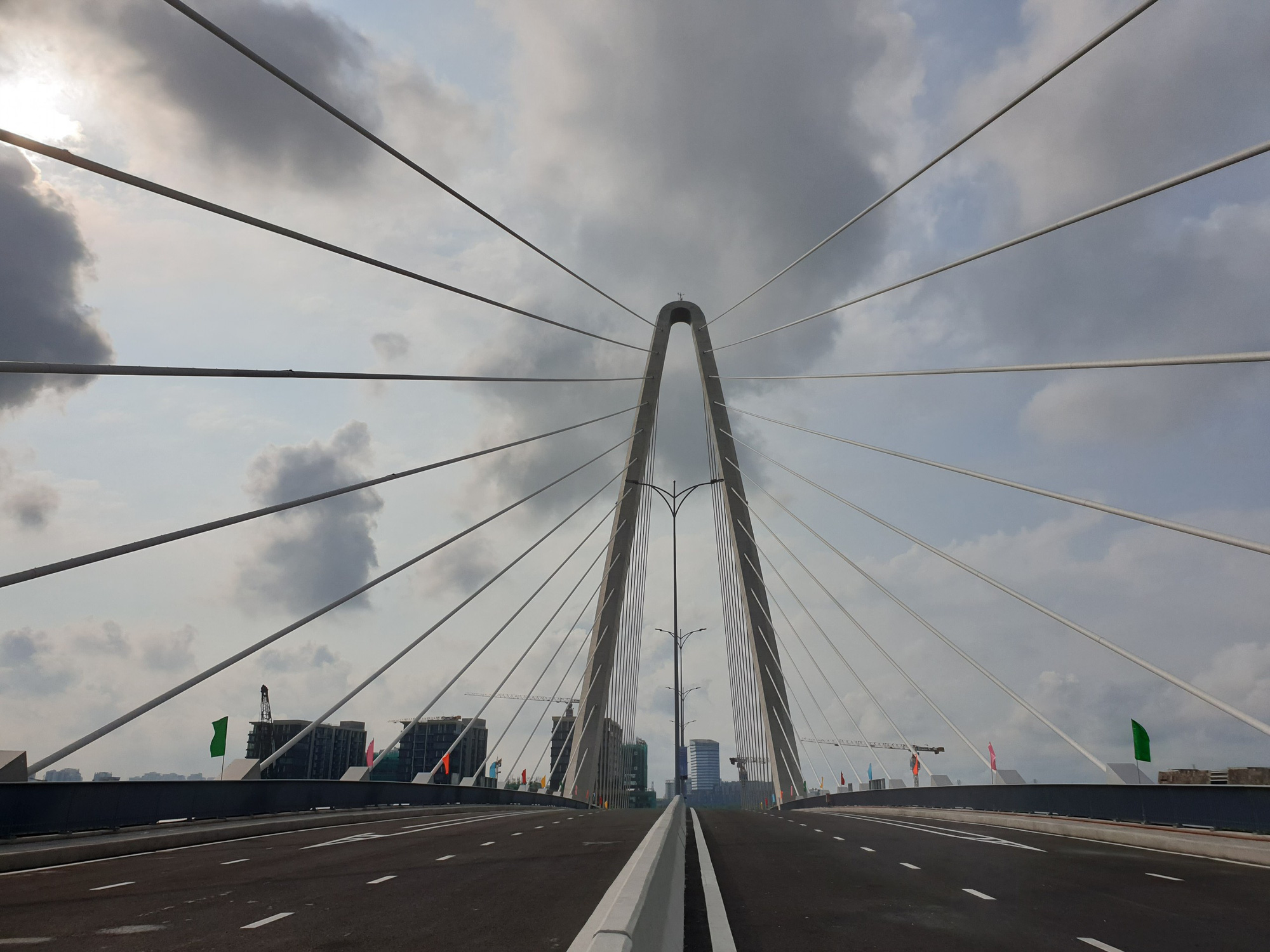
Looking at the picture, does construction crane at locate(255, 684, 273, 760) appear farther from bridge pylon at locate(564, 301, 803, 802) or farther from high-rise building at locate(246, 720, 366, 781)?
bridge pylon at locate(564, 301, 803, 802)

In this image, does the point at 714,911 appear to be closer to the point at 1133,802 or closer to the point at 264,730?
the point at 1133,802

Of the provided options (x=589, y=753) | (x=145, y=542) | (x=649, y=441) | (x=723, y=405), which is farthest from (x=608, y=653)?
(x=145, y=542)

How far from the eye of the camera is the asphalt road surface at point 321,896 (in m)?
7.71

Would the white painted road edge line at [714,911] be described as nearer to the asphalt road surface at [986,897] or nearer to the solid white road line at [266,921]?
the asphalt road surface at [986,897]

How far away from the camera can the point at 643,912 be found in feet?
18.4

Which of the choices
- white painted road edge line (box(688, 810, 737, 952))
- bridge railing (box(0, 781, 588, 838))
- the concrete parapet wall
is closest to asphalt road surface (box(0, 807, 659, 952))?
white painted road edge line (box(688, 810, 737, 952))

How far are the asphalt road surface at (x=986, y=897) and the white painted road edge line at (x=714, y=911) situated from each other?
0.10 meters

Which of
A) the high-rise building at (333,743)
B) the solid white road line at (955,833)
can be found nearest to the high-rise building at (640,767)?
the high-rise building at (333,743)

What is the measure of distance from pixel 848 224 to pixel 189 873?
1842 centimetres

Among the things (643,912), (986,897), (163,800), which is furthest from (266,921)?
(163,800)

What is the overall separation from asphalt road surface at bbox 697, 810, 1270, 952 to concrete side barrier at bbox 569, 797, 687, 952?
0.62 m

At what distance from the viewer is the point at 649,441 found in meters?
42.4

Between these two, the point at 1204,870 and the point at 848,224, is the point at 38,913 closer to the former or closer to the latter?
the point at 1204,870

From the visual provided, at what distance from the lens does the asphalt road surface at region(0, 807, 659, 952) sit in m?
7.71
